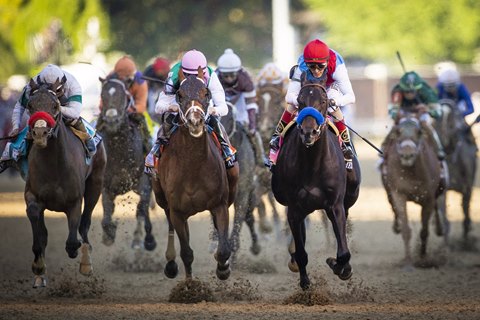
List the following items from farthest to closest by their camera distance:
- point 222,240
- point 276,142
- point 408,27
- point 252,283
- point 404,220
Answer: point 408,27
point 404,220
point 252,283
point 276,142
point 222,240

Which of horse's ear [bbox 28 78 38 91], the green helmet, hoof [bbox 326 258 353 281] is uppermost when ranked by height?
the green helmet

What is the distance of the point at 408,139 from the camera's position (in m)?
15.1

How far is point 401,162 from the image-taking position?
595 inches

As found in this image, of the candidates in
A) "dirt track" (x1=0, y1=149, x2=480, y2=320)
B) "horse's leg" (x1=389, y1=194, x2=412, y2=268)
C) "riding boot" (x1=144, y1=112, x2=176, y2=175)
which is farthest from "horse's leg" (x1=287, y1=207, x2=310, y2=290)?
"horse's leg" (x1=389, y1=194, x2=412, y2=268)

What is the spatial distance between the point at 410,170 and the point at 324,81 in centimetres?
447

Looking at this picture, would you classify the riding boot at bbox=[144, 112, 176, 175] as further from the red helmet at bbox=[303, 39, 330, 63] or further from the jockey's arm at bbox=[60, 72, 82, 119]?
the red helmet at bbox=[303, 39, 330, 63]

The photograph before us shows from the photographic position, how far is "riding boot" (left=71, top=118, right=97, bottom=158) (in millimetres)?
12246

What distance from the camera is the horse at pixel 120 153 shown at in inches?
576

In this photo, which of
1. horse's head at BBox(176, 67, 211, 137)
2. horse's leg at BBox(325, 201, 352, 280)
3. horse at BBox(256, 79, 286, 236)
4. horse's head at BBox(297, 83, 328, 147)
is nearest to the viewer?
horse's head at BBox(297, 83, 328, 147)

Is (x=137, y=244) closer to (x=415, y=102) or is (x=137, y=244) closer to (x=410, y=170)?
(x=410, y=170)

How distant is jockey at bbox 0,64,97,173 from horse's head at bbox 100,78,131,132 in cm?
233

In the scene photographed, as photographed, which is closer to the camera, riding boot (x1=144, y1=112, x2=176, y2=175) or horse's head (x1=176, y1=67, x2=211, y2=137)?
horse's head (x1=176, y1=67, x2=211, y2=137)

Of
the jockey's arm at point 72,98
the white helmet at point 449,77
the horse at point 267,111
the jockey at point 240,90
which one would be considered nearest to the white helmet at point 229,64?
the jockey at point 240,90

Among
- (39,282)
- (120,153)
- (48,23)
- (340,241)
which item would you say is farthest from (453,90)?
(48,23)
